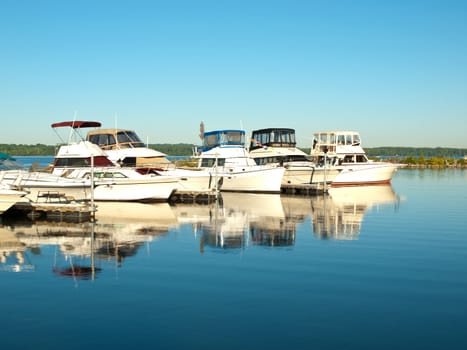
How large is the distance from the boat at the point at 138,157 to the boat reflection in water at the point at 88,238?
8.62 metres

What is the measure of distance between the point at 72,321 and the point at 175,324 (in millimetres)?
1898

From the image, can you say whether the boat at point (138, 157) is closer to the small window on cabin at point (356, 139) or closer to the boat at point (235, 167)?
the boat at point (235, 167)

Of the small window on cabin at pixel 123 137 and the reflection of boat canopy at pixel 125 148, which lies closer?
the reflection of boat canopy at pixel 125 148

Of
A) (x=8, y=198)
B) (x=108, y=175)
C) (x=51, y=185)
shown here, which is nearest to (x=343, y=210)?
(x=108, y=175)

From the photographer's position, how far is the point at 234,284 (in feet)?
41.7

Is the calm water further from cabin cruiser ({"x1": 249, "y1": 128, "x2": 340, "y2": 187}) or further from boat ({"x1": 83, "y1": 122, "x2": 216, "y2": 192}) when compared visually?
cabin cruiser ({"x1": 249, "y1": 128, "x2": 340, "y2": 187})

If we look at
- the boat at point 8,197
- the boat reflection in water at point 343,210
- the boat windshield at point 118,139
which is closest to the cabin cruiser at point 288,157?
the boat reflection in water at point 343,210

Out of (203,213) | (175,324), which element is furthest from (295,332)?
(203,213)

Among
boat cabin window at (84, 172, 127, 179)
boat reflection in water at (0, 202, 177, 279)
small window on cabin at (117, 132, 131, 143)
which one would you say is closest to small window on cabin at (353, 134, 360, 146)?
small window on cabin at (117, 132, 131, 143)

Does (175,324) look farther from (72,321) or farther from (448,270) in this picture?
(448,270)

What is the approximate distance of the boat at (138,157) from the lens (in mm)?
36000

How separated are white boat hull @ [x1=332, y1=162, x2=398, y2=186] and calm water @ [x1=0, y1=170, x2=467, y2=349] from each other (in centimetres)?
2339

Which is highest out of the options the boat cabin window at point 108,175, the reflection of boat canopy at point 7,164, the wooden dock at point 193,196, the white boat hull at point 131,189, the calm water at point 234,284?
the reflection of boat canopy at point 7,164

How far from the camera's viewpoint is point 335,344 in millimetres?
8930
